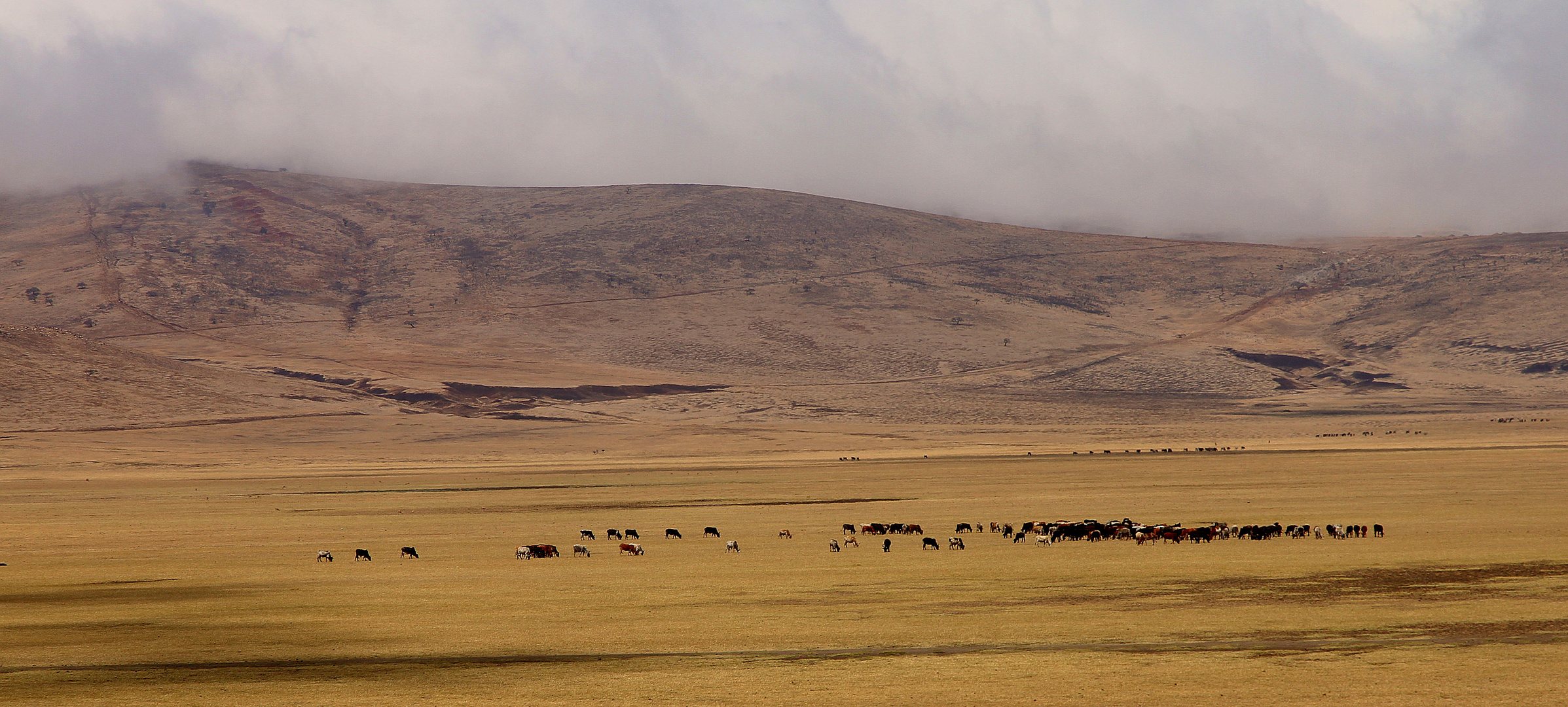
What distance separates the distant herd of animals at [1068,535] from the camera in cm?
4222

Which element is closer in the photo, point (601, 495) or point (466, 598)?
point (466, 598)

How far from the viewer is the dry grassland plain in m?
21.0

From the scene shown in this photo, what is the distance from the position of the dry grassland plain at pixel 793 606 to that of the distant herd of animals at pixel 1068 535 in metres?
0.77

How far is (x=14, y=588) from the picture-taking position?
34.9 meters

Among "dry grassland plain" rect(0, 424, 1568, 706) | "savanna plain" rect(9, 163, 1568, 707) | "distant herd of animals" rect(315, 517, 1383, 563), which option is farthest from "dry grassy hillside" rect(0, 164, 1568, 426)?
"distant herd of animals" rect(315, 517, 1383, 563)

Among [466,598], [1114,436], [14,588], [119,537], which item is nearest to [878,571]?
[466,598]

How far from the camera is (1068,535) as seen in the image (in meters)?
45.2

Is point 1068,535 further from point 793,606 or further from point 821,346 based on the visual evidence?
point 821,346

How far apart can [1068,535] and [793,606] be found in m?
18.4

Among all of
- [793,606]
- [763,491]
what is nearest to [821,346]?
[763,491]

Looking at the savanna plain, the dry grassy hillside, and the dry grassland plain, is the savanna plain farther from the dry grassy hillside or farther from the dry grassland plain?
the dry grassy hillside

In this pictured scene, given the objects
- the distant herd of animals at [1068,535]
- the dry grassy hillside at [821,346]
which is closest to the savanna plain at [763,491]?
the dry grassy hillside at [821,346]

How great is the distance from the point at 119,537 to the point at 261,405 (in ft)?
300

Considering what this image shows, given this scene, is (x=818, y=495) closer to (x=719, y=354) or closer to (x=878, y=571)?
(x=878, y=571)
